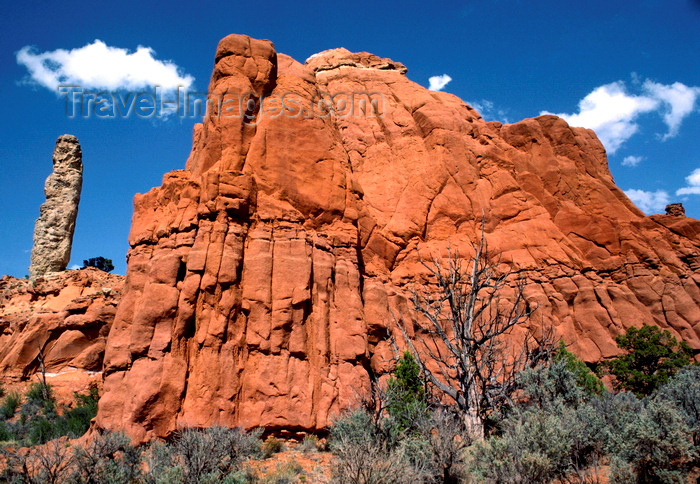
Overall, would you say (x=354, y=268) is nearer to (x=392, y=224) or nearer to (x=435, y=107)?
(x=392, y=224)

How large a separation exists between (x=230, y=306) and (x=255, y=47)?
16.6 metres

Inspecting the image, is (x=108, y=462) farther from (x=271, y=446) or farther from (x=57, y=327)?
(x=57, y=327)

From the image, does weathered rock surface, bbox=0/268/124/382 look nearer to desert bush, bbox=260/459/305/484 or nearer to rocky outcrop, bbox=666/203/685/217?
desert bush, bbox=260/459/305/484

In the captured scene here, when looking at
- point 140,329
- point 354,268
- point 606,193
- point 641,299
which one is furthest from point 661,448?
point 606,193

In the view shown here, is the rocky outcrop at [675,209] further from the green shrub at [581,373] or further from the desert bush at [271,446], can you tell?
the desert bush at [271,446]

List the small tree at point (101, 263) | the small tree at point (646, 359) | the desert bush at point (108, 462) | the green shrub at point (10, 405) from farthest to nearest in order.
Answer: the small tree at point (101, 263) → the small tree at point (646, 359) → the green shrub at point (10, 405) → the desert bush at point (108, 462)

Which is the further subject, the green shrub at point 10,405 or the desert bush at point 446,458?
the green shrub at point 10,405

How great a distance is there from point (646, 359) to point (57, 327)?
34583 millimetres

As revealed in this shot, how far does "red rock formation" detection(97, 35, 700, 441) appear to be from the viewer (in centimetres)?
1991

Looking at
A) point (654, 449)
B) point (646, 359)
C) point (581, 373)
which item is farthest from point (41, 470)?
point (646, 359)

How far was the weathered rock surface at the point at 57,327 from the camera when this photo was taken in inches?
1100

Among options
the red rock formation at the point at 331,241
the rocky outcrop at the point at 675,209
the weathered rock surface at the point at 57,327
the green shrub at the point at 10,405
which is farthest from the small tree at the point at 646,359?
the green shrub at the point at 10,405

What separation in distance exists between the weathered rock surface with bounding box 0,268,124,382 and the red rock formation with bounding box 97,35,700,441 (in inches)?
315

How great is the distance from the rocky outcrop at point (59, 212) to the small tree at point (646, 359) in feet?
119
